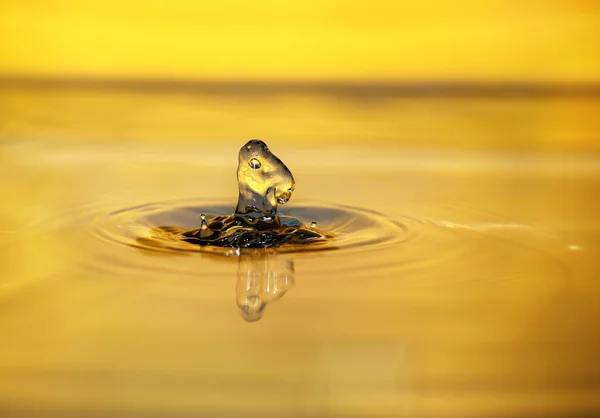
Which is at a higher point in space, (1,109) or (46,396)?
(1,109)

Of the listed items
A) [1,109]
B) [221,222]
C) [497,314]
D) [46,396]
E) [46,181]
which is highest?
[1,109]

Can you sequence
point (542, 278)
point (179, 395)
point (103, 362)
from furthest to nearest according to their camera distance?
point (542, 278) < point (103, 362) < point (179, 395)

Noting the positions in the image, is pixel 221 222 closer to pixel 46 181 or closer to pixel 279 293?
pixel 279 293

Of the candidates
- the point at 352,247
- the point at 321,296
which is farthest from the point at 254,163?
the point at 321,296

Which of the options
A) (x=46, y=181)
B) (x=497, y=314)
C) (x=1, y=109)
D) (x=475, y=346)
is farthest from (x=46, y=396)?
(x=1, y=109)

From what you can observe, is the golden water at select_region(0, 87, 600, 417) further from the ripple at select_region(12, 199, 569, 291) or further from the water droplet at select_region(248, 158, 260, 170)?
the water droplet at select_region(248, 158, 260, 170)

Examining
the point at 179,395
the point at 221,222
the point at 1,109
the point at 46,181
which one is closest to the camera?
the point at 179,395
